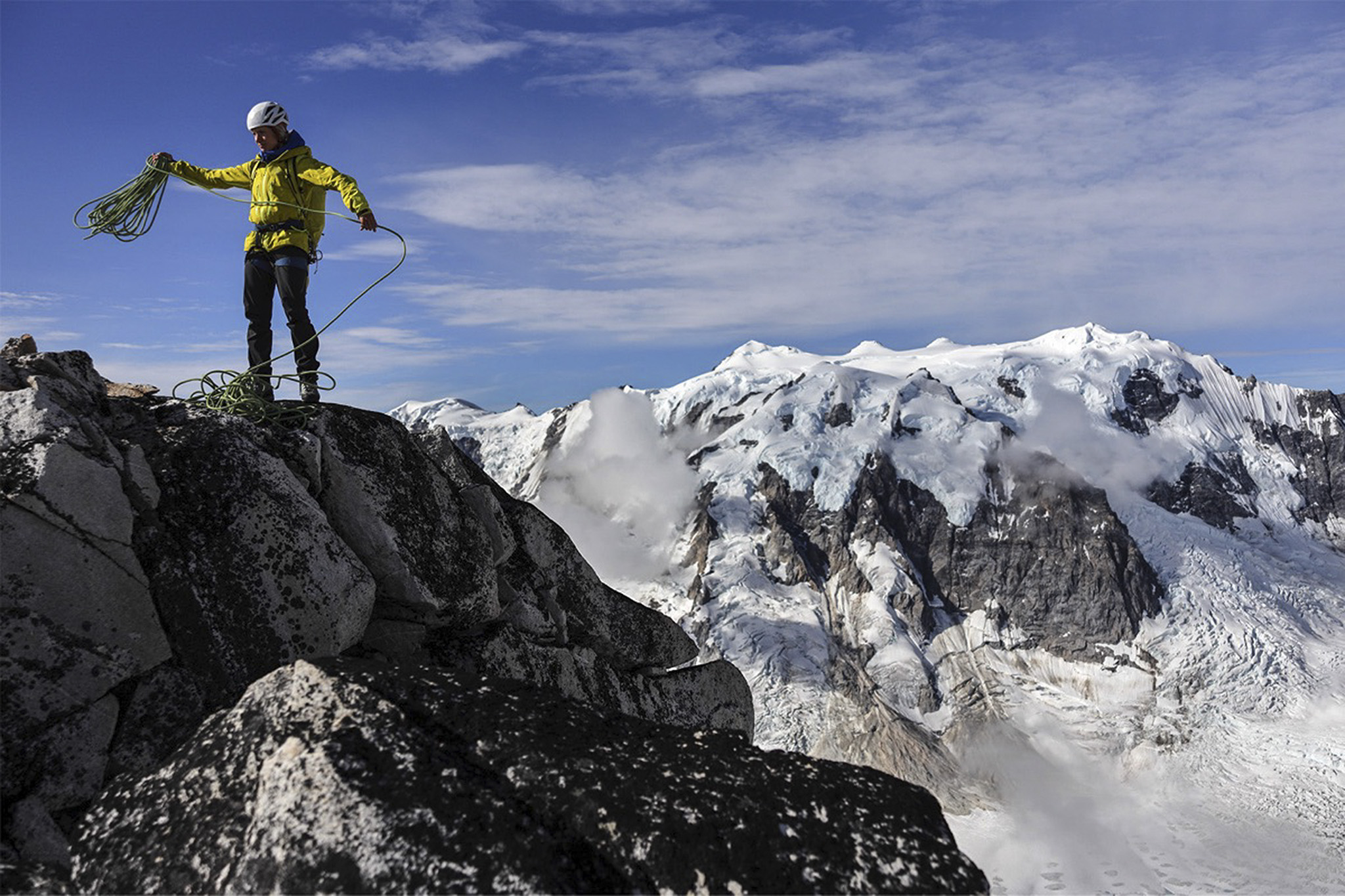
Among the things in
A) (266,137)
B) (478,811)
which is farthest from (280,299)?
(478,811)

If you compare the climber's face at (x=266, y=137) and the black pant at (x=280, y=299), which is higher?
the climber's face at (x=266, y=137)

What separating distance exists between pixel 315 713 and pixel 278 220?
33.9 feet

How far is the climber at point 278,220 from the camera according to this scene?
1432 cm

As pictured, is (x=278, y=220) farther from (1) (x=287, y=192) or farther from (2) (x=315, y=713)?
(2) (x=315, y=713)

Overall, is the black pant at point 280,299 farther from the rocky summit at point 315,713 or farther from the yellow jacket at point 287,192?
the rocky summit at point 315,713

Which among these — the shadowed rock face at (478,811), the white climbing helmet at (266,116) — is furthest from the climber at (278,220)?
the shadowed rock face at (478,811)

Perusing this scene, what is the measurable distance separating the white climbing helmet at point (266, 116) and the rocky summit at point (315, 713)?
465 cm

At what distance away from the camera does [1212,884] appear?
454ft

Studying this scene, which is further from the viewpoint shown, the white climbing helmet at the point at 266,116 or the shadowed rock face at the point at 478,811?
the white climbing helmet at the point at 266,116

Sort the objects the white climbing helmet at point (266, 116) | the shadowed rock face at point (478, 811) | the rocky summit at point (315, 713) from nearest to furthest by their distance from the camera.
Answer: the shadowed rock face at point (478, 811)
the rocky summit at point (315, 713)
the white climbing helmet at point (266, 116)

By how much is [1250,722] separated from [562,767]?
688ft

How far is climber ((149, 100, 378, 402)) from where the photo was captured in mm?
14320

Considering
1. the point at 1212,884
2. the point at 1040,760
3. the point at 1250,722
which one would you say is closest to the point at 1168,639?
the point at 1250,722

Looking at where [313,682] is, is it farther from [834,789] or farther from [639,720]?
[834,789]
